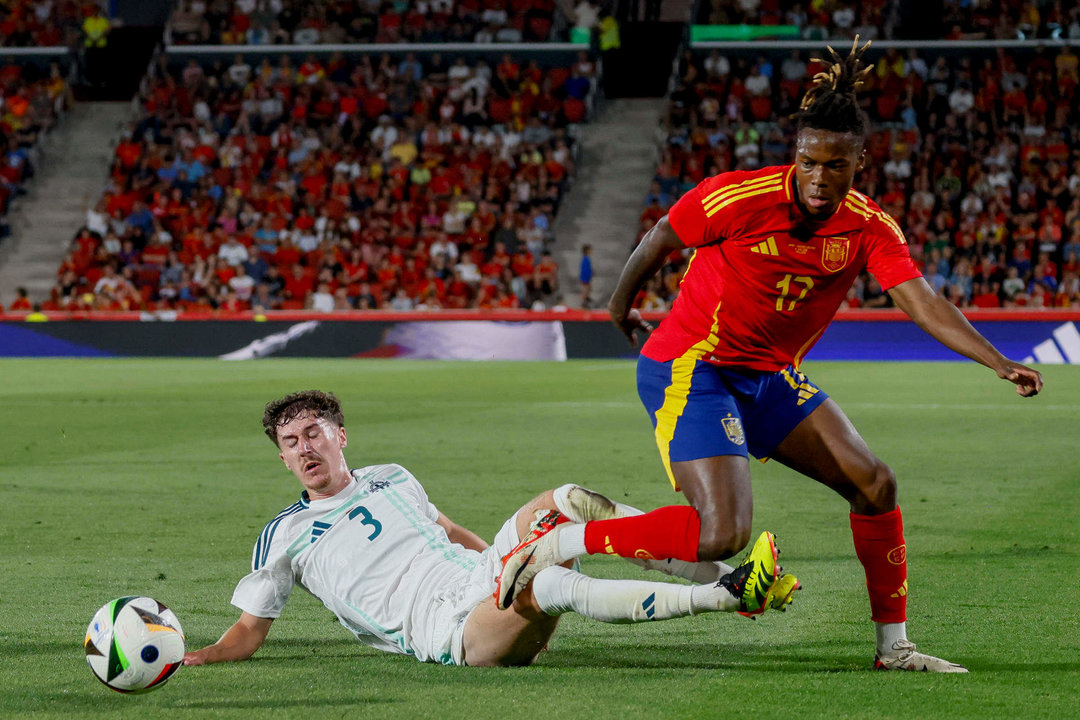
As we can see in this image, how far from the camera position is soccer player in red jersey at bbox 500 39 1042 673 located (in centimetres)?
466

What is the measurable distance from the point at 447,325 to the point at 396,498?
1921cm

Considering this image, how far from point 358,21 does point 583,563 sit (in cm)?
2892

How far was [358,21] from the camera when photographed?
33938 mm

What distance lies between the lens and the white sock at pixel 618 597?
13.9 feet

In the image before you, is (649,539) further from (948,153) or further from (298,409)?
(948,153)

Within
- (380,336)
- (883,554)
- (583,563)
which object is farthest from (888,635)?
(380,336)

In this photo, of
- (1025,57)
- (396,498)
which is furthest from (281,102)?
(396,498)

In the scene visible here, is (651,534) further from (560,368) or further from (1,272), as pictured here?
(1,272)

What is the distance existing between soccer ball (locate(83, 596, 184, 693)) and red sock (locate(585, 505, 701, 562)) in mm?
1302

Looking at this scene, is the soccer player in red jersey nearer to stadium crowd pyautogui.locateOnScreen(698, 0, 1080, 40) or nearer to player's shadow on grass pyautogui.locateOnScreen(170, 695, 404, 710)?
player's shadow on grass pyautogui.locateOnScreen(170, 695, 404, 710)

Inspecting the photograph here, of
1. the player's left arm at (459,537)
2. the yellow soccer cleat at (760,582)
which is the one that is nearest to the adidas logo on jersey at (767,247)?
the yellow soccer cleat at (760,582)

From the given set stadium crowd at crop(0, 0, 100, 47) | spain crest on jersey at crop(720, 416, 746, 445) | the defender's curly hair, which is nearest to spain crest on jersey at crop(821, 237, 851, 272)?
spain crest on jersey at crop(720, 416, 746, 445)

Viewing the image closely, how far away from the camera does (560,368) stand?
21.9 metres

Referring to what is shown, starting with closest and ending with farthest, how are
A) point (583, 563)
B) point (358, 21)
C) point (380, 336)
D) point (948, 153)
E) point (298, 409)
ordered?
point (298, 409)
point (583, 563)
point (380, 336)
point (948, 153)
point (358, 21)
